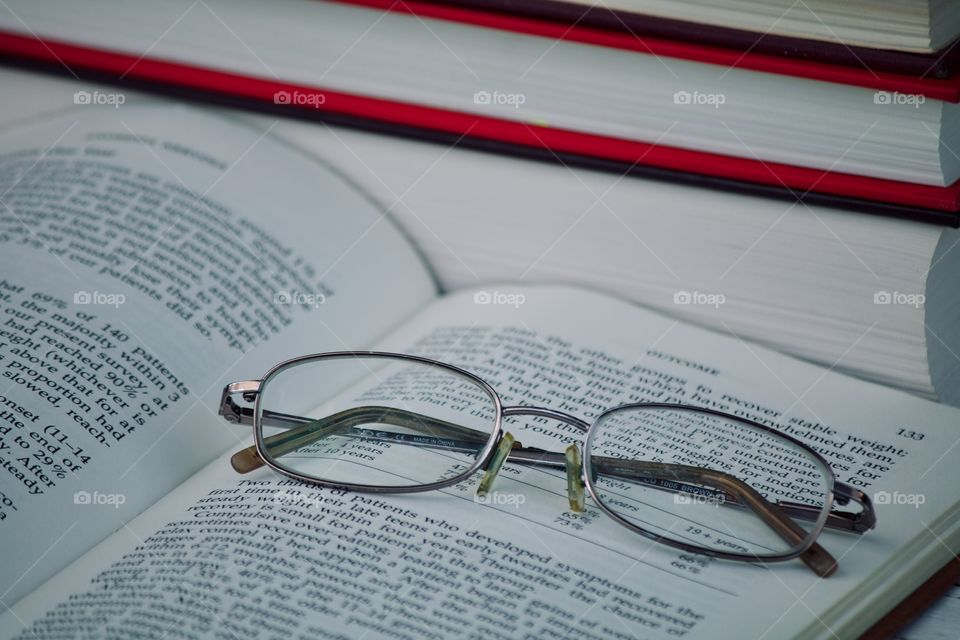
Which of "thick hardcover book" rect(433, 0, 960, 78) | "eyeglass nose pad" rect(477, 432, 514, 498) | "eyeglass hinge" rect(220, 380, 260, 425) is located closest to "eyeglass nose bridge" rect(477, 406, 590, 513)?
"eyeglass nose pad" rect(477, 432, 514, 498)

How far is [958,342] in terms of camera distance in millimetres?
825

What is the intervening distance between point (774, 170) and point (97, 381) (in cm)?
54

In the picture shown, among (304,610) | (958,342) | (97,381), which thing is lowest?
(958,342)

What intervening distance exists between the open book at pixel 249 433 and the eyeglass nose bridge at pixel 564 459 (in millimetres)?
11

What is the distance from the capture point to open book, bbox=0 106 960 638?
0.57 metres

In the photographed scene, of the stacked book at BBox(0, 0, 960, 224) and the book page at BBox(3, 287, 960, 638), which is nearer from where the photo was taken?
the book page at BBox(3, 287, 960, 638)

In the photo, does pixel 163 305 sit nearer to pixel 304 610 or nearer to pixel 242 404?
pixel 242 404

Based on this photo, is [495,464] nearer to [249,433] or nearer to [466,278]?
[249,433]

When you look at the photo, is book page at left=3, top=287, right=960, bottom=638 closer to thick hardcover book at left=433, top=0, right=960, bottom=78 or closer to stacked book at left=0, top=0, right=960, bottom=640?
stacked book at left=0, top=0, right=960, bottom=640

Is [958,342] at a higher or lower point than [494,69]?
lower

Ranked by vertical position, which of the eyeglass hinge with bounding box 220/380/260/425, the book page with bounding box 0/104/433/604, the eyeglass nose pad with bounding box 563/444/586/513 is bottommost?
the eyeglass nose pad with bounding box 563/444/586/513

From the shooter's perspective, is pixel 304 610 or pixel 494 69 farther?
pixel 494 69

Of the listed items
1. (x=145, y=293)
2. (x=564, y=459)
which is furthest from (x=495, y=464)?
(x=145, y=293)

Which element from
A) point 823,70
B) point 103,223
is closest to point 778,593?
point 823,70
